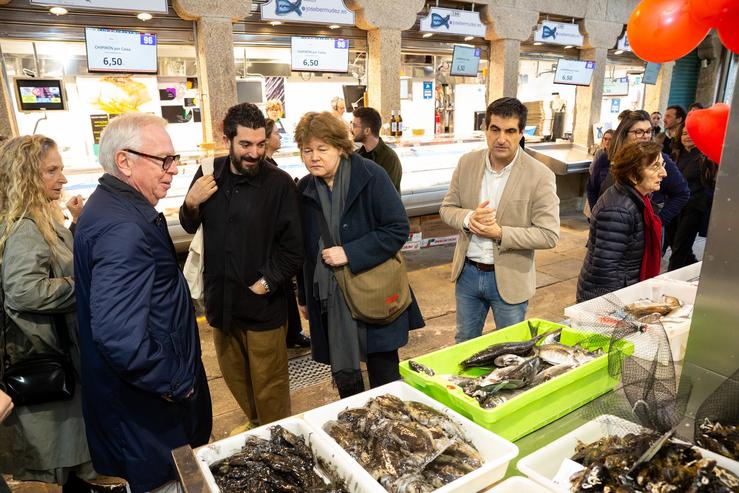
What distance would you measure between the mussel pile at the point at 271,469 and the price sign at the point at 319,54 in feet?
16.6

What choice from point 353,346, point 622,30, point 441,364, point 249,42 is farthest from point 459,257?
point 622,30

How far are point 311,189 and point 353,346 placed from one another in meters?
Result: 0.89

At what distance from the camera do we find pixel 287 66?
24.3ft

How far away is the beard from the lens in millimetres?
2613

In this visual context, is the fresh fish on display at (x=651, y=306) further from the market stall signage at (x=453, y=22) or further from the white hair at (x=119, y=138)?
the market stall signage at (x=453, y=22)

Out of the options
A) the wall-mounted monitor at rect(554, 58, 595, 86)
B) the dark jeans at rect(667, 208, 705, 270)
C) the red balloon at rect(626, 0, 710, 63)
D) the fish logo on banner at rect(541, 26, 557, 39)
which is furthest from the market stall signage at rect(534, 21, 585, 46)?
the red balloon at rect(626, 0, 710, 63)

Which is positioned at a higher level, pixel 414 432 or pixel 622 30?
pixel 622 30

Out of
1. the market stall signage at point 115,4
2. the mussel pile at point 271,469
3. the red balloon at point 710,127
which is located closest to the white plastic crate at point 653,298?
the red balloon at point 710,127

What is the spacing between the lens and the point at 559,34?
8.66 meters

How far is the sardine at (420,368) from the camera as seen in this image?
1799mm

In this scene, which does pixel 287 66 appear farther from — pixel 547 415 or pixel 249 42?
pixel 547 415

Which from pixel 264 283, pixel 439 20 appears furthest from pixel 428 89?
pixel 264 283

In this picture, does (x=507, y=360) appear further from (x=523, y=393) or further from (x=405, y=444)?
(x=405, y=444)

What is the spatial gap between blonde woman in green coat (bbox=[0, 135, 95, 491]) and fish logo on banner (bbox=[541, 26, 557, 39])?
812 centimetres
